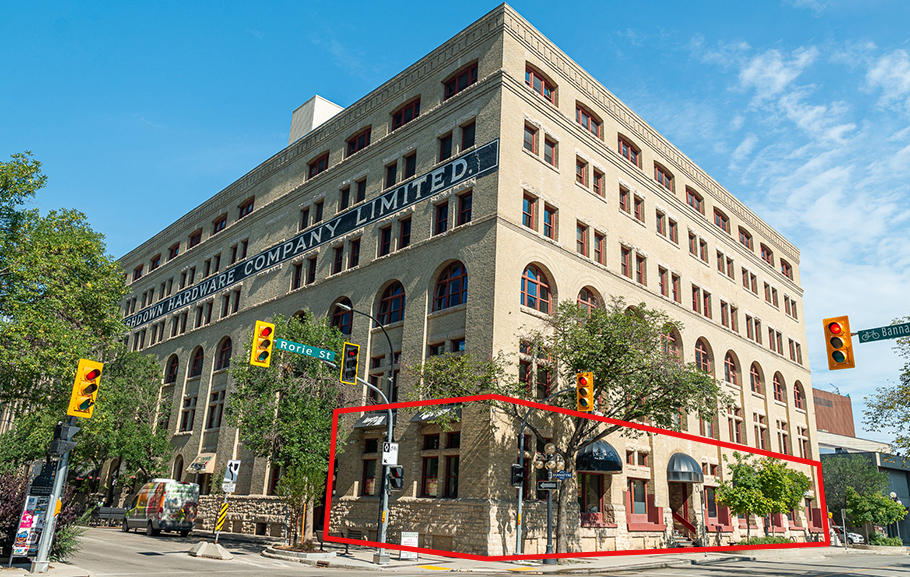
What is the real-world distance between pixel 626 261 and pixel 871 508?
36949mm

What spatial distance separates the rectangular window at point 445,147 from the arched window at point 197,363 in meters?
28.4

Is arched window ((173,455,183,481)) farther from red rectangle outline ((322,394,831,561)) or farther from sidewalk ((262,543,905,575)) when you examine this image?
sidewalk ((262,543,905,575))

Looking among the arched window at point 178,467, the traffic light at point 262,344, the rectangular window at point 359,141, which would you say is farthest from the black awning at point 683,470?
the arched window at point 178,467

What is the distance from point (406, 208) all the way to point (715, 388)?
18731 mm

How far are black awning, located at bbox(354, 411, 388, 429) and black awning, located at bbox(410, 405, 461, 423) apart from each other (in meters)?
1.99

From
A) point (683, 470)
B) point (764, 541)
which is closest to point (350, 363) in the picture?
point (683, 470)

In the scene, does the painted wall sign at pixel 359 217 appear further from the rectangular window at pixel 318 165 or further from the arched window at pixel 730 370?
the arched window at pixel 730 370

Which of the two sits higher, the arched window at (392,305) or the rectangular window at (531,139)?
the rectangular window at (531,139)

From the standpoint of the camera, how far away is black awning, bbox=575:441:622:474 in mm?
31906

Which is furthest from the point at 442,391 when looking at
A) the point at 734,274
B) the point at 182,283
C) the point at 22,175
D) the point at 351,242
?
the point at 182,283

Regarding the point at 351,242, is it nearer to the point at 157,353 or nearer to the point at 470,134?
the point at 470,134

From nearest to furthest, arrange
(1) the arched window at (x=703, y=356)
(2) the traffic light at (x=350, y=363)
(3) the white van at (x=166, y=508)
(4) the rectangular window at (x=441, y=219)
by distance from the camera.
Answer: (2) the traffic light at (x=350, y=363) → (4) the rectangular window at (x=441, y=219) → (3) the white van at (x=166, y=508) → (1) the arched window at (x=703, y=356)

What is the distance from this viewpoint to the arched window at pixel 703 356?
4575cm

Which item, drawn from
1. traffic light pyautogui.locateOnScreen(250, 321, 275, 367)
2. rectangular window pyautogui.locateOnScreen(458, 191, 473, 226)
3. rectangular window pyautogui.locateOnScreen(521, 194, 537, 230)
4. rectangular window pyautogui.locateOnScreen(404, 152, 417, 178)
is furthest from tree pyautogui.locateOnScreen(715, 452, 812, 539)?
traffic light pyautogui.locateOnScreen(250, 321, 275, 367)
